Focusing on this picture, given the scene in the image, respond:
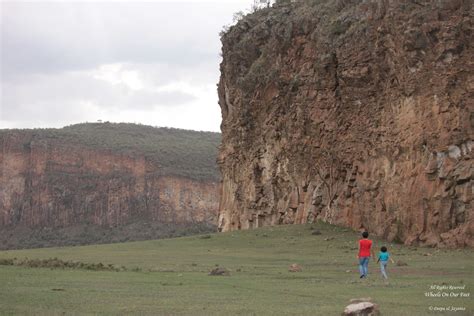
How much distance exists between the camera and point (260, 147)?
57.8 m

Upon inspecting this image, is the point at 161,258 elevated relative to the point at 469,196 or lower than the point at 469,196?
lower

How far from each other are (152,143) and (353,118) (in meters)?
97.4

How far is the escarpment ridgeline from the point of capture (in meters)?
38.7

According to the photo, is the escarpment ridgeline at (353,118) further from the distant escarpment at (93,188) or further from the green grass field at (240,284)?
the distant escarpment at (93,188)

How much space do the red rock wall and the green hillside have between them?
1793 millimetres

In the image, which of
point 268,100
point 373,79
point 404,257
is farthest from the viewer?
point 268,100

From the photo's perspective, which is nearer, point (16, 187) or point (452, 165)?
point (452, 165)

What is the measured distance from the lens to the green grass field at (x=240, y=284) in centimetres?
1758

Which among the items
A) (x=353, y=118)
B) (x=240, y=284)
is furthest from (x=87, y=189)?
(x=240, y=284)

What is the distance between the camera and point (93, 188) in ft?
399

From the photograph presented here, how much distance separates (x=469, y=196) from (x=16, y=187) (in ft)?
313

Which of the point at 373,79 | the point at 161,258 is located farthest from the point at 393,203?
the point at 161,258

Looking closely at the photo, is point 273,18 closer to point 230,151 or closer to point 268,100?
point 268,100

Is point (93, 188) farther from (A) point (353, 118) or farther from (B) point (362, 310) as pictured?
(B) point (362, 310)
